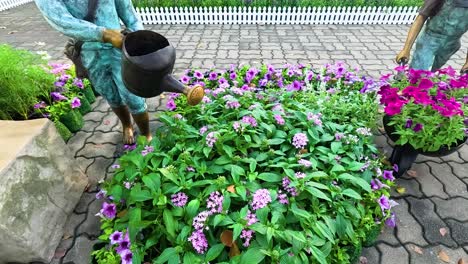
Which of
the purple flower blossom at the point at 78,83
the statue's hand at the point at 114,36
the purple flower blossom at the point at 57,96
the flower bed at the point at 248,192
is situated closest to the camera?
the flower bed at the point at 248,192

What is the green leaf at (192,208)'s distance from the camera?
1814mm

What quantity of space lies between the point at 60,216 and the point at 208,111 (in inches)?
58.5

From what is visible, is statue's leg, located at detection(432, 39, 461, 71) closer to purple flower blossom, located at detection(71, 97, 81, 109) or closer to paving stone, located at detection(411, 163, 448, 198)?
paving stone, located at detection(411, 163, 448, 198)

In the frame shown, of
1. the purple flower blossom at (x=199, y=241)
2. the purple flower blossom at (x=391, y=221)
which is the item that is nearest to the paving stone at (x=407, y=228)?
the purple flower blossom at (x=391, y=221)

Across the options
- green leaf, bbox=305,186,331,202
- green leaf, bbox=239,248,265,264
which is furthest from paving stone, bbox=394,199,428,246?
green leaf, bbox=239,248,265,264

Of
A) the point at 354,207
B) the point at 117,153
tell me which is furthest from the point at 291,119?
the point at 117,153

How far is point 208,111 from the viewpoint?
2.62 metres

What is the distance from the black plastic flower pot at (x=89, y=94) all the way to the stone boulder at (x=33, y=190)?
1.60 metres

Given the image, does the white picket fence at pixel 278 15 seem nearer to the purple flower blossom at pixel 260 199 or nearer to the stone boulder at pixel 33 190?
the stone boulder at pixel 33 190

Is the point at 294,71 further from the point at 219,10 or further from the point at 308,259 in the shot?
the point at 219,10

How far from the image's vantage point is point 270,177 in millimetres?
2012

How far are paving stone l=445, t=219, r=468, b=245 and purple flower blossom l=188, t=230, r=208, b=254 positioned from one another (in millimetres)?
2056

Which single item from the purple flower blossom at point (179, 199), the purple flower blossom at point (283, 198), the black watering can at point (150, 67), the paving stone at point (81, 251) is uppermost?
the black watering can at point (150, 67)

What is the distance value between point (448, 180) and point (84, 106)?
166 inches
